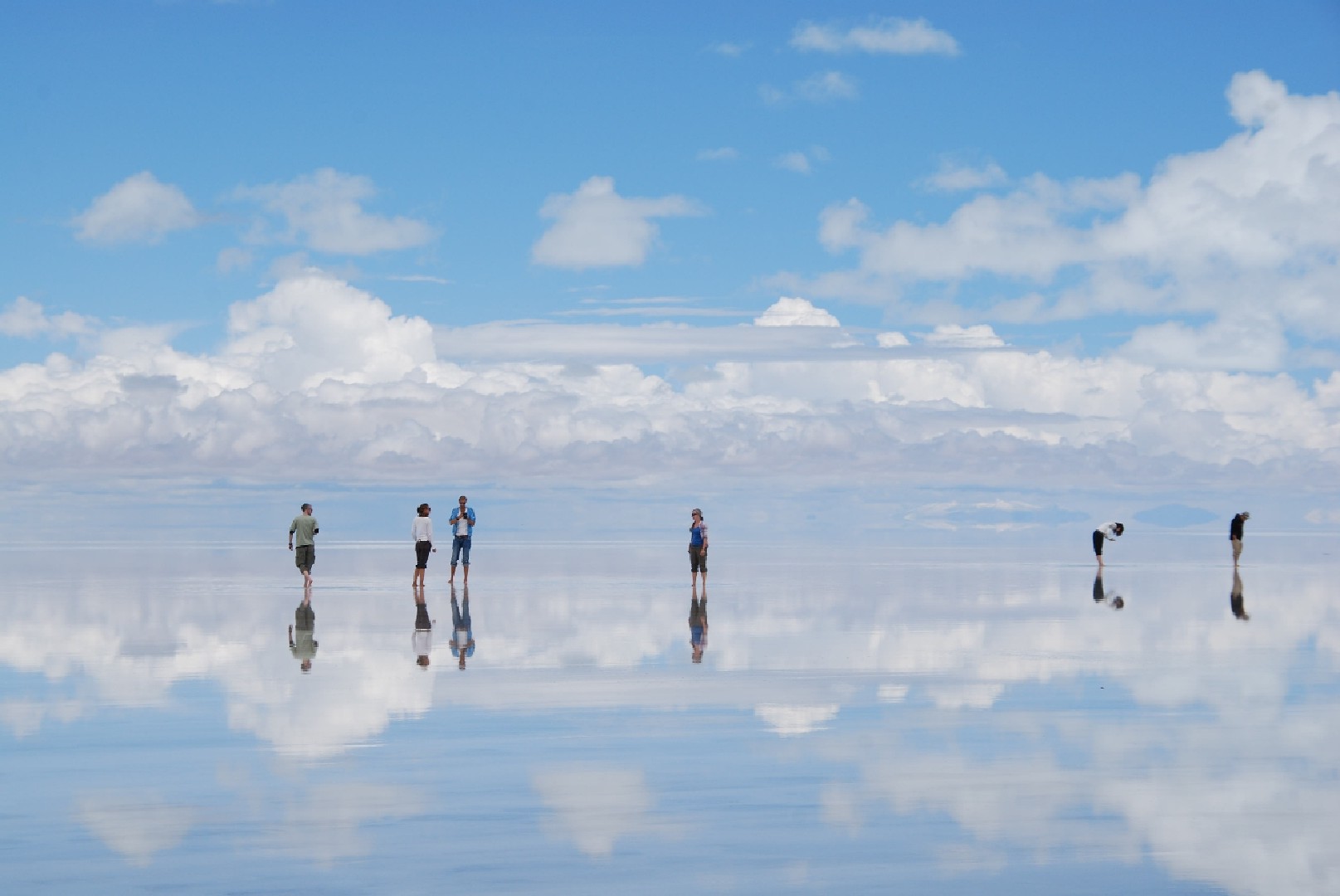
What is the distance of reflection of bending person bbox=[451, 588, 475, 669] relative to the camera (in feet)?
69.0

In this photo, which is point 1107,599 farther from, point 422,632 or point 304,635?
point 304,635

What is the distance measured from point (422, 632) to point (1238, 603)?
17105mm

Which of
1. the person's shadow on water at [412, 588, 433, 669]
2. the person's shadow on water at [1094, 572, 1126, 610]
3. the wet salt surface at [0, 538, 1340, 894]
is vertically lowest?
the wet salt surface at [0, 538, 1340, 894]

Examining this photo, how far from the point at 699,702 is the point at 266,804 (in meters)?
6.14

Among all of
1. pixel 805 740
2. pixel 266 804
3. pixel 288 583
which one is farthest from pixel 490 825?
pixel 288 583

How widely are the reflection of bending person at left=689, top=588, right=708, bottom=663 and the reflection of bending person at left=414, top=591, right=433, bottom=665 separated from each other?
11.6 feet

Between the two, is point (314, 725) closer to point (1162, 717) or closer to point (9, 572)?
point (1162, 717)

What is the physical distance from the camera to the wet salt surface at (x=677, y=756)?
29.1ft

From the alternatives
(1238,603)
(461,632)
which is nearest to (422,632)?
(461,632)

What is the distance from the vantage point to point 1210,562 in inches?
2451

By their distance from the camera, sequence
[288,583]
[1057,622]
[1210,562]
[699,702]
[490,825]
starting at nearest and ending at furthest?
[490,825] < [699,702] < [1057,622] < [288,583] < [1210,562]

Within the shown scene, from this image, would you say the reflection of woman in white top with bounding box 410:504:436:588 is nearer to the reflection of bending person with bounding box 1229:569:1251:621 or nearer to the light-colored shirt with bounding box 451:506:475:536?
the light-colored shirt with bounding box 451:506:475:536

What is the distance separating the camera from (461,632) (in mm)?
24750

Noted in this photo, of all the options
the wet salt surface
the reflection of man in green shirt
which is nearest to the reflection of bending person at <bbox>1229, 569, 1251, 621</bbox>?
the wet salt surface
